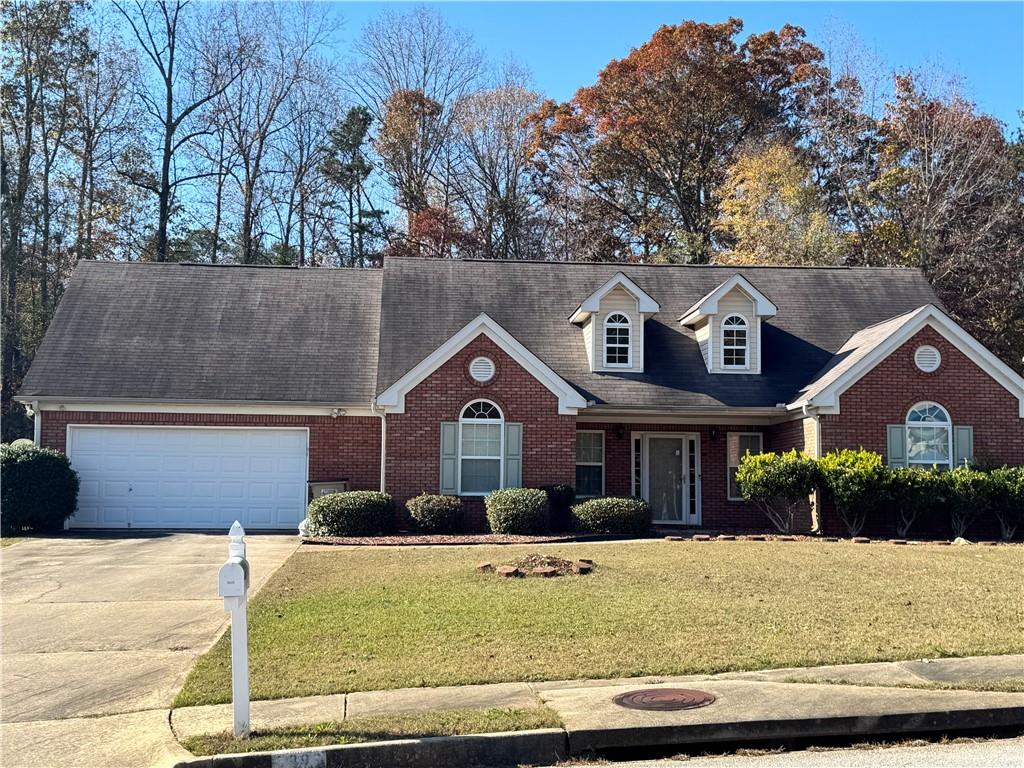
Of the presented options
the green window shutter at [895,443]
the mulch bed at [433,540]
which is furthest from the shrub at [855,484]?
the mulch bed at [433,540]

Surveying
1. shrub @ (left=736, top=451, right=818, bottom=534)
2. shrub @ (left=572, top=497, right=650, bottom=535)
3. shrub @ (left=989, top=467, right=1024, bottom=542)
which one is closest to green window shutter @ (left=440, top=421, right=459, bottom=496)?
shrub @ (left=572, top=497, right=650, bottom=535)

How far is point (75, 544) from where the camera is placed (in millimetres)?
17938

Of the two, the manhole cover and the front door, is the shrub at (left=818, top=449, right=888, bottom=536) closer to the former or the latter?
the front door

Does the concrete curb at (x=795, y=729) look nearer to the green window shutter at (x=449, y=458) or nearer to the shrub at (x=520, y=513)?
the shrub at (x=520, y=513)

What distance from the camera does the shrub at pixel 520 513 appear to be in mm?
18719

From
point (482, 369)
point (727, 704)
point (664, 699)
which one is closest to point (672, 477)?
point (482, 369)

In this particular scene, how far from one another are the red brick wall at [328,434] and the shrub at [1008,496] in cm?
1276

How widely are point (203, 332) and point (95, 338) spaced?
2.42 meters

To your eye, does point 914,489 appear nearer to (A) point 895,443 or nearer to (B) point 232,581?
(A) point 895,443

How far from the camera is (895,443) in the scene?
66.1 feet

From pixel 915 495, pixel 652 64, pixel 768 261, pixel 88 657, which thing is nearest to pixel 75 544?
pixel 88 657

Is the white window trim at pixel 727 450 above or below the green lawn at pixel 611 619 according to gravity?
above

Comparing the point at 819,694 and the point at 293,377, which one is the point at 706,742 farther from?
the point at 293,377

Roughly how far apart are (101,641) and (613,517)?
10.9 m
